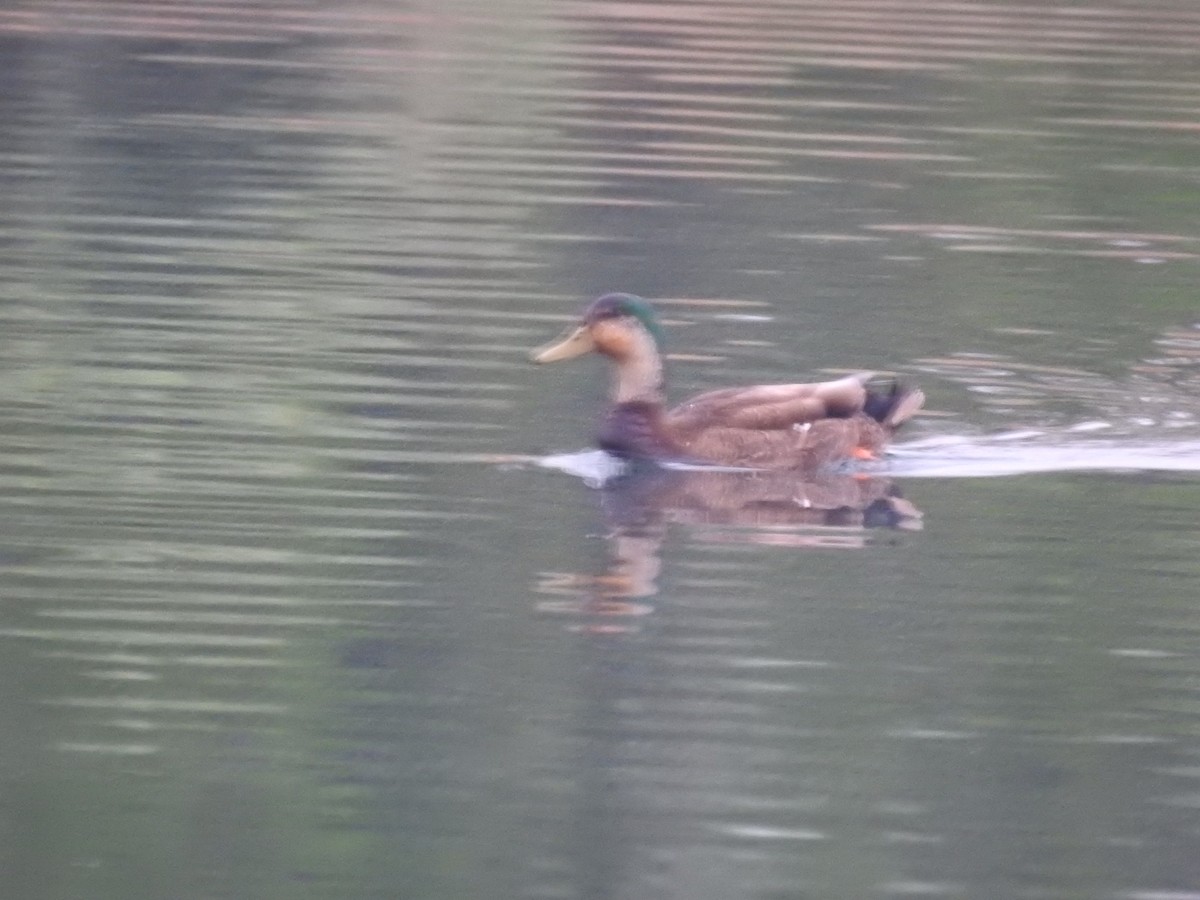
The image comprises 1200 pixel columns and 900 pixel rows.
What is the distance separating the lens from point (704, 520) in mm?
10555

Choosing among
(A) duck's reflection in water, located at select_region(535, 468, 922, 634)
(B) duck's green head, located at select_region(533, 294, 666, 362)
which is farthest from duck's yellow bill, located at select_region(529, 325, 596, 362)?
(A) duck's reflection in water, located at select_region(535, 468, 922, 634)

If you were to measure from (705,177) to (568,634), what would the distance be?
961 cm

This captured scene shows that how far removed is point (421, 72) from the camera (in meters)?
22.0

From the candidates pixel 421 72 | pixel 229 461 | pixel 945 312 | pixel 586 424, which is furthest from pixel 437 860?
pixel 421 72

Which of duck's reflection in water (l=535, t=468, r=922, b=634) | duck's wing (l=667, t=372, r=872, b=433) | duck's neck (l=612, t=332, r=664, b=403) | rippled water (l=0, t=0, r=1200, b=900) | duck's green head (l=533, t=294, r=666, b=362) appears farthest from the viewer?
duck's green head (l=533, t=294, r=666, b=362)

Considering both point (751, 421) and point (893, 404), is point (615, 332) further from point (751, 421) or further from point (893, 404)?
point (893, 404)

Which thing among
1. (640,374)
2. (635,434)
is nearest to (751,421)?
(635,434)

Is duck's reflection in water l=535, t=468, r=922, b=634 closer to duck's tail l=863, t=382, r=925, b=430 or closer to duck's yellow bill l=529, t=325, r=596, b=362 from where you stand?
duck's tail l=863, t=382, r=925, b=430

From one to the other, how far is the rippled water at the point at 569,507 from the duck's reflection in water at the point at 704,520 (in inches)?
1.2

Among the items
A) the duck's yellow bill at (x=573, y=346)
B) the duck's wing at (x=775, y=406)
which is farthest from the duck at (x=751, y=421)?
the duck's yellow bill at (x=573, y=346)

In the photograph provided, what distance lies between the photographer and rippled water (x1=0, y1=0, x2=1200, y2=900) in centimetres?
722

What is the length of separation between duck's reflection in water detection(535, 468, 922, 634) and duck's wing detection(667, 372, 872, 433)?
21 cm

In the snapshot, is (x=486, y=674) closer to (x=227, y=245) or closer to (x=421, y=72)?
(x=227, y=245)

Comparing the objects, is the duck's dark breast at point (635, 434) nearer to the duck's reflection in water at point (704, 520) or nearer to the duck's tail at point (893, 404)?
the duck's reflection in water at point (704, 520)
